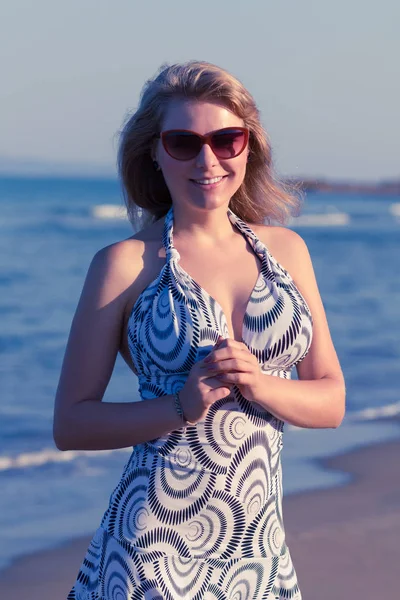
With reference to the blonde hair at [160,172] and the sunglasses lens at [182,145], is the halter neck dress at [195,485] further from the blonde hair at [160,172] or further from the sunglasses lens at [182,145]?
the blonde hair at [160,172]

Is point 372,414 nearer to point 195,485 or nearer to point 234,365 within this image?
point 195,485

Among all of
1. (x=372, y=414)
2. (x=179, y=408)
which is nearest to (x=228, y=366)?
(x=179, y=408)

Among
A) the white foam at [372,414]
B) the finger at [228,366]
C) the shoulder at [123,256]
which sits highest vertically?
the shoulder at [123,256]

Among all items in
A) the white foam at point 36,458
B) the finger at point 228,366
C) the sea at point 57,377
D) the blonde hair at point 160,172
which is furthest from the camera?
the white foam at point 36,458

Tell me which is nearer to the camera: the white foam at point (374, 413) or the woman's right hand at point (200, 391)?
the woman's right hand at point (200, 391)

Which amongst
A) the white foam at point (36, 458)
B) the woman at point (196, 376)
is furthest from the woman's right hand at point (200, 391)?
the white foam at point (36, 458)

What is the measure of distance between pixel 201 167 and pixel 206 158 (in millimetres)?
28

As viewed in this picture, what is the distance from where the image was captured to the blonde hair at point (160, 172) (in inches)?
112

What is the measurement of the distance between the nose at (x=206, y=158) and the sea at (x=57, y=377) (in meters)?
0.70

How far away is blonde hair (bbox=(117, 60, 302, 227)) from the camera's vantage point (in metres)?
2.86

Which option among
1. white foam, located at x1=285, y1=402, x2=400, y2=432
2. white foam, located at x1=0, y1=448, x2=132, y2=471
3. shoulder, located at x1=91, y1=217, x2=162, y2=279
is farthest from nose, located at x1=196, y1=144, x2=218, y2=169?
white foam, located at x1=285, y1=402, x2=400, y2=432

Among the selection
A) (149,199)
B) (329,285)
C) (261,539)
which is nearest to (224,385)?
(261,539)

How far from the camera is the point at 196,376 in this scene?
2559mm

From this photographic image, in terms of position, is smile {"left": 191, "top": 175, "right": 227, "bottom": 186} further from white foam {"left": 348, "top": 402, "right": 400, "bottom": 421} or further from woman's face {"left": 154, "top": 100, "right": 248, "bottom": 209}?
white foam {"left": 348, "top": 402, "right": 400, "bottom": 421}
